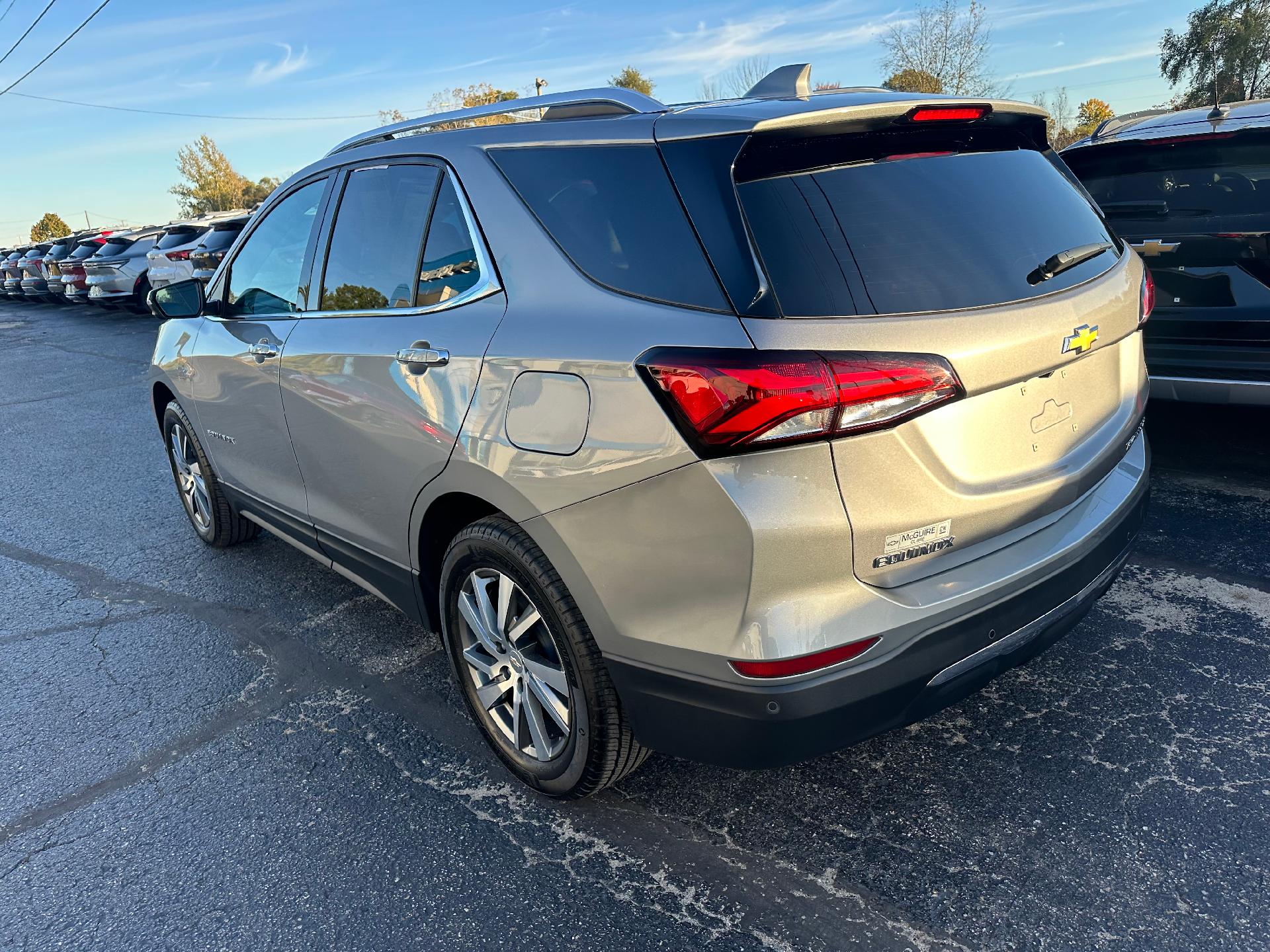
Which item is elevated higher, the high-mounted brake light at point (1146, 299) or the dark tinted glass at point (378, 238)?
the dark tinted glass at point (378, 238)

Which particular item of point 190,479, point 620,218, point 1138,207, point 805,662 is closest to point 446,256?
point 620,218

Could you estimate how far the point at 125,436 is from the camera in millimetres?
7742

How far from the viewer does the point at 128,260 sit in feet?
62.0

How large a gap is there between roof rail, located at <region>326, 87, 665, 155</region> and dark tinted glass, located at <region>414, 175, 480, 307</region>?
0.95 feet

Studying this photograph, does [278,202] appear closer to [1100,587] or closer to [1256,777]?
[1100,587]

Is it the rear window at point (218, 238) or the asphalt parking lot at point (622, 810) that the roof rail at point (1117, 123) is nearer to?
the asphalt parking lot at point (622, 810)

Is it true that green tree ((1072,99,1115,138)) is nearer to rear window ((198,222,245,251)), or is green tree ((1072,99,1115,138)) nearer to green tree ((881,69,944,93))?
green tree ((881,69,944,93))

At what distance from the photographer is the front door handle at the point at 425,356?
253cm

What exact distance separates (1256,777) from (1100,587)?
645 millimetres

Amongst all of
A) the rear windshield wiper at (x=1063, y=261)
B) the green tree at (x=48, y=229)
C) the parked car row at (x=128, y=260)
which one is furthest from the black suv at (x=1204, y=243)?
the green tree at (x=48, y=229)

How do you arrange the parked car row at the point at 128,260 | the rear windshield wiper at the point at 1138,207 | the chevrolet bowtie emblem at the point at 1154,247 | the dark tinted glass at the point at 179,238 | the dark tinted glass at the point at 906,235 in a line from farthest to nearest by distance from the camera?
the dark tinted glass at the point at 179,238
the parked car row at the point at 128,260
the rear windshield wiper at the point at 1138,207
the chevrolet bowtie emblem at the point at 1154,247
the dark tinted glass at the point at 906,235

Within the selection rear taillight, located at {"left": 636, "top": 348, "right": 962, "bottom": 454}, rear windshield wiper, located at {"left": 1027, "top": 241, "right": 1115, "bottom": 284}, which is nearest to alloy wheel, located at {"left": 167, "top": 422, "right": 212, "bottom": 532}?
rear taillight, located at {"left": 636, "top": 348, "right": 962, "bottom": 454}

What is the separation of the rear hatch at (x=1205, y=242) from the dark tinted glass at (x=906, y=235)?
5.71ft

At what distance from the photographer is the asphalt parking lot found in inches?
84.5
